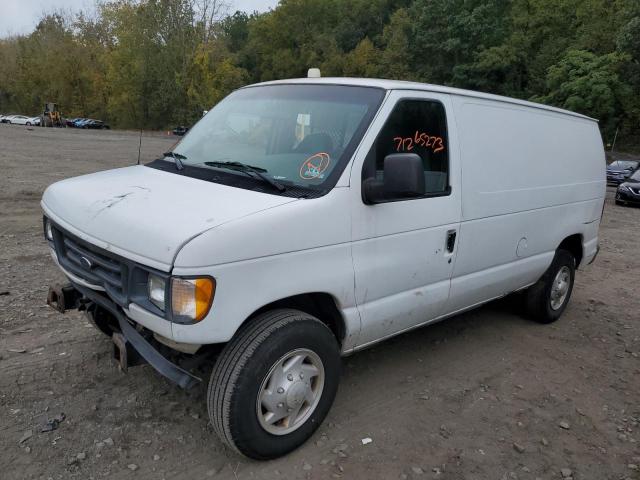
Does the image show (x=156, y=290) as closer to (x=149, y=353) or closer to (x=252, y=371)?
(x=149, y=353)

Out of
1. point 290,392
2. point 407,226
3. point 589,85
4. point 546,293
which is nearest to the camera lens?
point 290,392

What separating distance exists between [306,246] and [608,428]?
2.54 metres

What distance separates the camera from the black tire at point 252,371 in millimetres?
2732

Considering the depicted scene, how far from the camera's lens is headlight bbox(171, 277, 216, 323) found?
245cm

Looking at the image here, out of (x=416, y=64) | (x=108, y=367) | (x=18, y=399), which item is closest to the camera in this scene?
(x=18, y=399)

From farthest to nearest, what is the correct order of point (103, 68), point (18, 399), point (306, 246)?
point (103, 68) → point (18, 399) → point (306, 246)

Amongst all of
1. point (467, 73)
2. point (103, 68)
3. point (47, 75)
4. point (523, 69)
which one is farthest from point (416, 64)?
point (47, 75)

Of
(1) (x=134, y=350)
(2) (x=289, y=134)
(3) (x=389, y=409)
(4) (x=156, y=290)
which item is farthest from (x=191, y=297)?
(3) (x=389, y=409)

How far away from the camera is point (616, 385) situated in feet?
14.1

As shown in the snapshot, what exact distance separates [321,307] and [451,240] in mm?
→ 1127

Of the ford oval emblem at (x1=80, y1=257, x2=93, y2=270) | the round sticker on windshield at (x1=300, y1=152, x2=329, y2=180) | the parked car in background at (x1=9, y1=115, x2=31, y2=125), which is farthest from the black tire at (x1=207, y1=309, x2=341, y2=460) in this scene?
the parked car in background at (x1=9, y1=115, x2=31, y2=125)

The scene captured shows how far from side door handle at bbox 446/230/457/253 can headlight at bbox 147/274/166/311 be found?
2042mm

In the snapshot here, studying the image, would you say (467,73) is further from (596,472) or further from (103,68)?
(596,472)

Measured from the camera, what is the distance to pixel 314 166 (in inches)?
125
